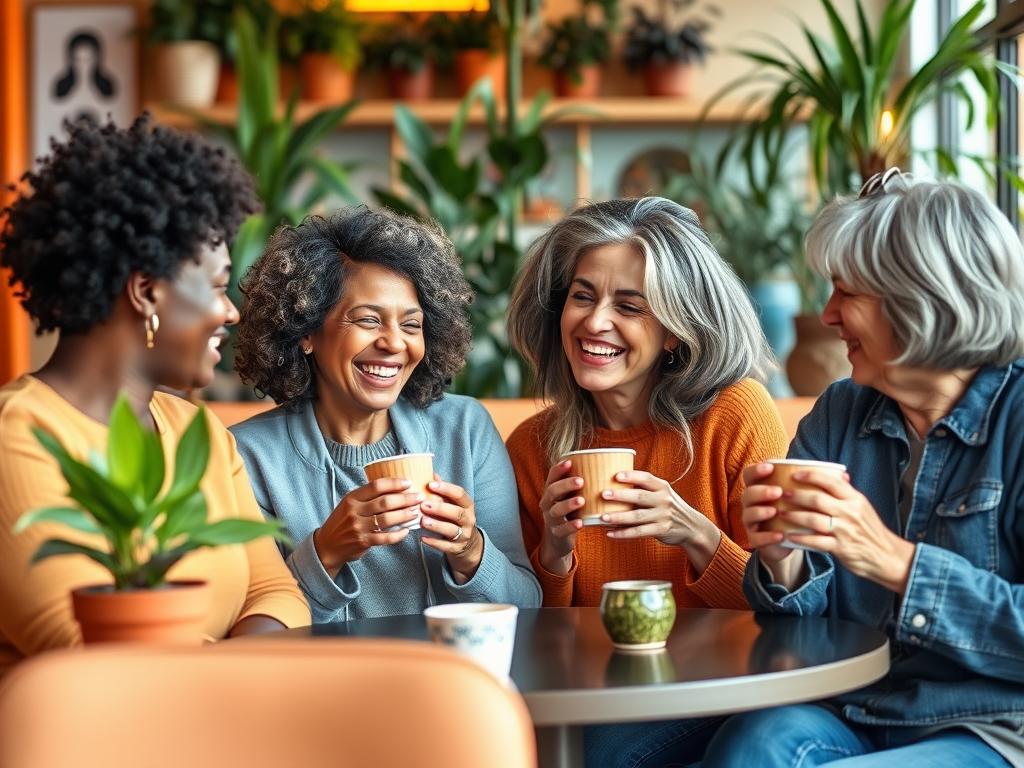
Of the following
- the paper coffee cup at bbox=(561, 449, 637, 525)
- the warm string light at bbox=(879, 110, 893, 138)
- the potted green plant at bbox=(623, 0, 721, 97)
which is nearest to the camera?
the paper coffee cup at bbox=(561, 449, 637, 525)

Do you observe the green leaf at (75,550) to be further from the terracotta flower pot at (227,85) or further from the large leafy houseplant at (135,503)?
the terracotta flower pot at (227,85)

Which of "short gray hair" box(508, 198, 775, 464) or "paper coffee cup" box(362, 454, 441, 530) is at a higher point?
"short gray hair" box(508, 198, 775, 464)

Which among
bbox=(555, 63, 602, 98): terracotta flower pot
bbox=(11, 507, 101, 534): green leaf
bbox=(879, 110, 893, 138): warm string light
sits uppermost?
bbox=(555, 63, 602, 98): terracotta flower pot

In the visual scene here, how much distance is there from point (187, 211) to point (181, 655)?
2.57 ft

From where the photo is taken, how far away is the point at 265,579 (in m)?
1.76

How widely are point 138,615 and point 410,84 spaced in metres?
4.87

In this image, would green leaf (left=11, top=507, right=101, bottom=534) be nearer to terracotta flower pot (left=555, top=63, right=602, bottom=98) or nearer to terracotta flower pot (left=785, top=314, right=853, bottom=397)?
terracotta flower pot (left=785, top=314, right=853, bottom=397)

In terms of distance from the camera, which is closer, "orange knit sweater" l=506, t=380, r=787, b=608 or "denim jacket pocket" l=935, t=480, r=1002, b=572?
"denim jacket pocket" l=935, t=480, r=1002, b=572

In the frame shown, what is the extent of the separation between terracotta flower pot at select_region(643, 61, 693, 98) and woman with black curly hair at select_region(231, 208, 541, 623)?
3542 mm

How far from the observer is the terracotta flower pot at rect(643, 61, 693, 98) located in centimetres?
555

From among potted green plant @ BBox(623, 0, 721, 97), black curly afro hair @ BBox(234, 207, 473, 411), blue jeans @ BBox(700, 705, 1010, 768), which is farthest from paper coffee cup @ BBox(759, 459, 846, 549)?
potted green plant @ BBox(623, 0, 721, 97)

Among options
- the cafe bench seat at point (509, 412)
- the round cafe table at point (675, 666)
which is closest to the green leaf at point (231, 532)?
the round cafe table at point (675, 666)

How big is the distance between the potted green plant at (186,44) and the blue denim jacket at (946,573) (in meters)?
4.52

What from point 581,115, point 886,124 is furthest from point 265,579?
point 581,115
